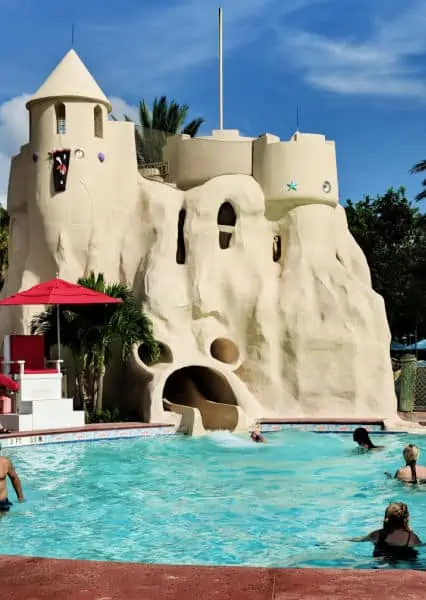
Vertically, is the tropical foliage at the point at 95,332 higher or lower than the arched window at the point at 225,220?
lower

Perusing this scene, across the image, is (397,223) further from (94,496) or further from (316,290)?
(94,496)

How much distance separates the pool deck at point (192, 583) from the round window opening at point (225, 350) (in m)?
19.3

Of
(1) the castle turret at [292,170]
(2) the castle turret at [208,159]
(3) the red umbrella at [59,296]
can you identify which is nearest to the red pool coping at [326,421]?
(3) the red umbrella at [59,296]

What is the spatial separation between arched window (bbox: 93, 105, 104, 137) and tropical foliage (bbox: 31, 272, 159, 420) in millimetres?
4951

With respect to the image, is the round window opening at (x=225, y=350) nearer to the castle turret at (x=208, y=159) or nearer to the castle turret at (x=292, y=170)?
the castle turret at (x=292, y=170)

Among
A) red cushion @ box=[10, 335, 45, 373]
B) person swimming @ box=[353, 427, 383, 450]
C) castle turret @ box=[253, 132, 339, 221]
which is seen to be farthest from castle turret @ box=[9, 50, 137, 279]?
person swimming @ box=[353, 427, 383, 450]

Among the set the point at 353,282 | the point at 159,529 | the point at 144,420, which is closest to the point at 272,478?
the point at 159,529

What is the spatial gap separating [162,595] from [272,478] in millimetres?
9860

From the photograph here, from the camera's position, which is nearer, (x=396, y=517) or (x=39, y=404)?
(x=396, y=517)

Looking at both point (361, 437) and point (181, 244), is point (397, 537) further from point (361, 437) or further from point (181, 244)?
point (181, 244)

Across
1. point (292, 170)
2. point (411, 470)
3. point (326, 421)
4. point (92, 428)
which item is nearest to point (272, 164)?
point (292, 170)

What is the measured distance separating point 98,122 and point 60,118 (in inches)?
45.7

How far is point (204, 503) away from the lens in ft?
38.0

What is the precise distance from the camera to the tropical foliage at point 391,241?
133 ft
